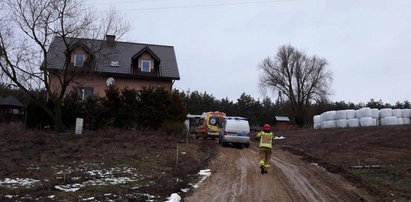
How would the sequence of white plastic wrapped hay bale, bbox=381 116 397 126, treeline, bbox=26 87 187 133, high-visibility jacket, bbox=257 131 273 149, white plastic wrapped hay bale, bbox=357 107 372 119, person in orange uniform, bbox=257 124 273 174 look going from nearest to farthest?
person in orange uniform, bbox=257 124 273 174
high-visibility jacket, bbox=257 131 273 149
treeline, bbox=26 87 187 133
white plastic wrapped hay bale, bbox=381 116 397 126
white plastic wrapped hay bale, bbox=357 107 372 119

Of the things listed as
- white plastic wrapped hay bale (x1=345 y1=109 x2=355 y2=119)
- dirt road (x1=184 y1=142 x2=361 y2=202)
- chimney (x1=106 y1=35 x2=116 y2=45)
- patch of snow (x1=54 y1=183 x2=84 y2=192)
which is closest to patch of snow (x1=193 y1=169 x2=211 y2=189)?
dirt road (x1=184 y1=142 x2=361 y2=202)

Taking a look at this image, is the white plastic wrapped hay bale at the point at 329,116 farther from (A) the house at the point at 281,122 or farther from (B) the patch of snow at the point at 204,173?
(B) the patch of snow at the point at 204,173

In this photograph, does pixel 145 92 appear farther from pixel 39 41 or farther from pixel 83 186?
pixel 83 186

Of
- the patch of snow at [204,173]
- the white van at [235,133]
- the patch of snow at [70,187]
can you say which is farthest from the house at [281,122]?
the patch of snow at [70,187]

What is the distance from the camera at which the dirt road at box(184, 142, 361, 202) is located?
1241cm

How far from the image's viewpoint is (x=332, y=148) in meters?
26.1

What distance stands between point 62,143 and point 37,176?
10522 mm

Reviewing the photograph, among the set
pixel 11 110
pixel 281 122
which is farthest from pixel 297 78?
pixel 11 110

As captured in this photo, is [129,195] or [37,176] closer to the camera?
[129,195]

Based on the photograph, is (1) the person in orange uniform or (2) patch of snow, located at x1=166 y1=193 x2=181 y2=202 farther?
(1) the person in orange uniform

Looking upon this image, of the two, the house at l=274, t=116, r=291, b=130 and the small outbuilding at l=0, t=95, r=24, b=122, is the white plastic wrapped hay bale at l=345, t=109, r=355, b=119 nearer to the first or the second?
the small outbuilding at l=0, t=95, r=24, b=122

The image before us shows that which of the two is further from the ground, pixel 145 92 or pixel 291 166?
pixel 145 92

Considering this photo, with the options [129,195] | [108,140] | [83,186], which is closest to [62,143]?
[108,140]

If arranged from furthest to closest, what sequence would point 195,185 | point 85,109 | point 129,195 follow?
point 85,109
point 195,185
point 129,195
